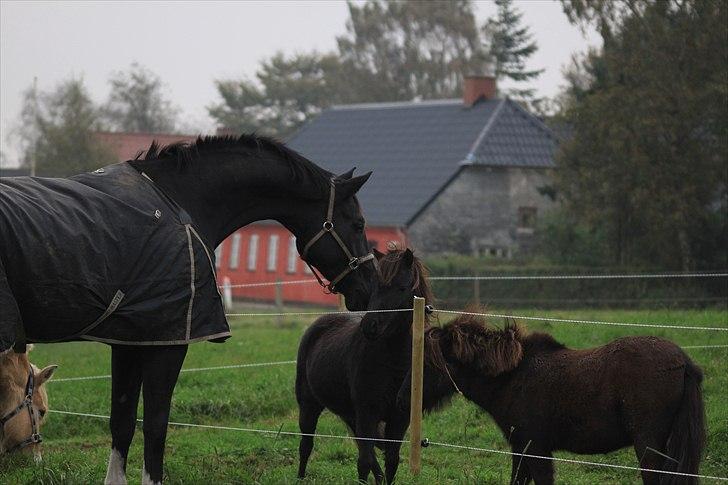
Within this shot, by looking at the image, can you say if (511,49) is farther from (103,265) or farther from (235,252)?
(103,265)

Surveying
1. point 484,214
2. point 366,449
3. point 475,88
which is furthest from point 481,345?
point 475,88

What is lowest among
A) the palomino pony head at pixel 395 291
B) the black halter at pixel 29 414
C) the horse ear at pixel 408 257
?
the black halter at pixel 29 414

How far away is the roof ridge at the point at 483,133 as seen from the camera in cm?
3950

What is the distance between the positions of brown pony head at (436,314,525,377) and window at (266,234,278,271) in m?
34.1

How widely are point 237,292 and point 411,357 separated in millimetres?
34230

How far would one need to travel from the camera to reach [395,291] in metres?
8.05

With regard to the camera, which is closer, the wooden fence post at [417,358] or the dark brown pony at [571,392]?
the dark brown pony at [571,392]

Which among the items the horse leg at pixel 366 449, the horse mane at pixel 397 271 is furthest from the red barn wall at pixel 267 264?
the horse leg at pixel 366 449

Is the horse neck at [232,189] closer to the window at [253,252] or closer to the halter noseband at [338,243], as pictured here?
the halter noseband at [338,243]

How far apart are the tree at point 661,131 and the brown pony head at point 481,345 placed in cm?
1894

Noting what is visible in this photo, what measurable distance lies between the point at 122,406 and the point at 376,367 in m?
2.42

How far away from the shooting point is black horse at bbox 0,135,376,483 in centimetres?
557

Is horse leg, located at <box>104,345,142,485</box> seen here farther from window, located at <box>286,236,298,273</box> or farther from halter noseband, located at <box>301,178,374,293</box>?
window, located at <box>286,236,298,273</box>

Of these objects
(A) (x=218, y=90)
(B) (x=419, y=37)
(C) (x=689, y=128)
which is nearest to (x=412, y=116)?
(C) (x=689, y=128)
